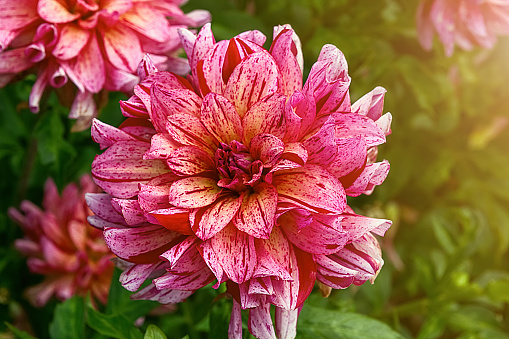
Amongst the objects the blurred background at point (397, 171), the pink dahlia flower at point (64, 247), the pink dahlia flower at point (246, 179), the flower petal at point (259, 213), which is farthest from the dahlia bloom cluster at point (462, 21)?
the pink dahlia flower at point (64, 247)

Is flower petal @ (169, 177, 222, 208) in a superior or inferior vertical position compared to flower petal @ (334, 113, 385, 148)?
inferior

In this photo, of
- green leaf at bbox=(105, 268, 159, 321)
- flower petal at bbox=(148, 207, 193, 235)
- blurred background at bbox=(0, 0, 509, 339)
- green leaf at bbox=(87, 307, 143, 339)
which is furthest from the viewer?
blurred background at bbox=(0, 0, 509, 339)

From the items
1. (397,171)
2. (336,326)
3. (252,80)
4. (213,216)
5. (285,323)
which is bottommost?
(397,171)

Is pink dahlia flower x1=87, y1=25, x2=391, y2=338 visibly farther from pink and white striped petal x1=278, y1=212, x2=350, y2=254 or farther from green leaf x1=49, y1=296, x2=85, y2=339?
green leaf x1=49, y1=296, x2=85, y2=339

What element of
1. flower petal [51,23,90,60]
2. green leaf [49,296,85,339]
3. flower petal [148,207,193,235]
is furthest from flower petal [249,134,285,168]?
green leaf [49,296,85,339]

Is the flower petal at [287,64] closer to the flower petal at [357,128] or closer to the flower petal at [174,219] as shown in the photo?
the flower petal at [357,128]

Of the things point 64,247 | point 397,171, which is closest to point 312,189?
point 64,247

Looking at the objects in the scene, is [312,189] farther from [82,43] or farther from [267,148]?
[82,43]
